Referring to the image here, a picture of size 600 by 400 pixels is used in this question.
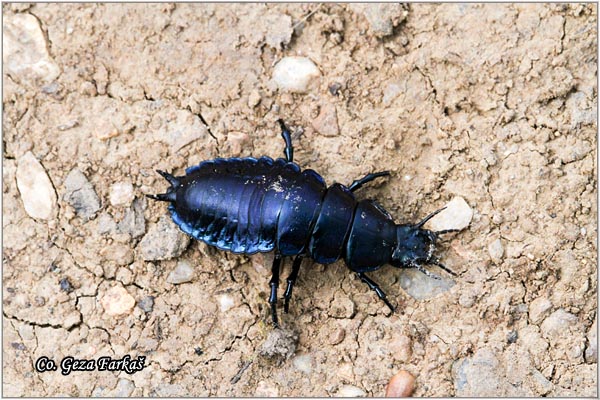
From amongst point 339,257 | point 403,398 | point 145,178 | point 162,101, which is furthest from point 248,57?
point 403,398

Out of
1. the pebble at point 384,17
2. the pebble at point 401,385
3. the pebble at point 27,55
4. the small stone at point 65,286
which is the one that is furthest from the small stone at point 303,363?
the pebble at point 27,55

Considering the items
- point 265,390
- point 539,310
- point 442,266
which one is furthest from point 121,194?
point 539,310

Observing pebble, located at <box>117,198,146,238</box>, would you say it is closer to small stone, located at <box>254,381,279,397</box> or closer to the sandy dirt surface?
the sandy dirt surface

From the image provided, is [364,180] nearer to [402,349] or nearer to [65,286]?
[402,349]

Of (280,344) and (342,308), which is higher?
(342,308)

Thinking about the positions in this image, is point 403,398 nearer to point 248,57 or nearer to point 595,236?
point 595,236

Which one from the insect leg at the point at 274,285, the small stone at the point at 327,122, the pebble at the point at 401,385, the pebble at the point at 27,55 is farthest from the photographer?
the pebble at the point at 27,55

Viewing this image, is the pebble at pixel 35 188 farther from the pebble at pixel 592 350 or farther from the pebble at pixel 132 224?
the pebble at pixel 592 350
